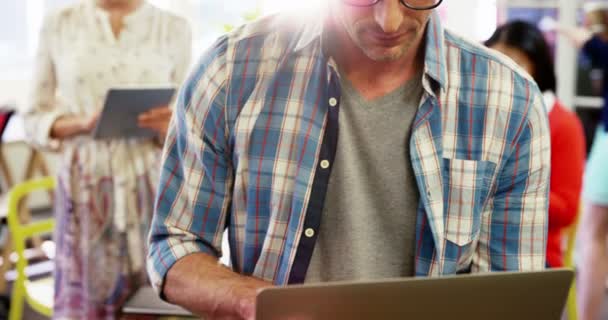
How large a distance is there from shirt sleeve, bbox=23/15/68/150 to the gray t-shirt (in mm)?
1546

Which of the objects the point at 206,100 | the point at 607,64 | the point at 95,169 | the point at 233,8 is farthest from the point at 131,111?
the point at 233,8

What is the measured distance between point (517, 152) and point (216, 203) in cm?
49

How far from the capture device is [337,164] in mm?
1163

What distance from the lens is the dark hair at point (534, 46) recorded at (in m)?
2.44

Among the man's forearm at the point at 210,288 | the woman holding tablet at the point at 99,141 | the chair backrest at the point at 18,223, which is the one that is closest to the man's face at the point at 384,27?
the man's forearm at the point at 210,288

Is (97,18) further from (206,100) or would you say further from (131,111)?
(206,100)

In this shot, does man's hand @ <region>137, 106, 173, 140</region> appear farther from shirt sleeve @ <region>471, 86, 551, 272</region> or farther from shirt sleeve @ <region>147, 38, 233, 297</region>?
shirt sleeve @ <region>471, 86, 551, 272</region>

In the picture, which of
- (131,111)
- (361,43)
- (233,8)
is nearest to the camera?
(361,43)

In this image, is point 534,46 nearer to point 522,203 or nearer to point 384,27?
point 522,203

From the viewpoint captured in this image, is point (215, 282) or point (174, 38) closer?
point (215, 282)

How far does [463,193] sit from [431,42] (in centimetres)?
25

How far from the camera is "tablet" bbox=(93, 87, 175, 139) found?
89.5 inches

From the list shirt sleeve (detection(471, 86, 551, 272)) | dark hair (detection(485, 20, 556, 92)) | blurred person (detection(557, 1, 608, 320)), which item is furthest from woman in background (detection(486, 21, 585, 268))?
shirt sleeve (detection(471, 86, 551, 272))

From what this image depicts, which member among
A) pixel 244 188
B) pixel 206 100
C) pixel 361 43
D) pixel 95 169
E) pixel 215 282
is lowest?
pixel 95 169
